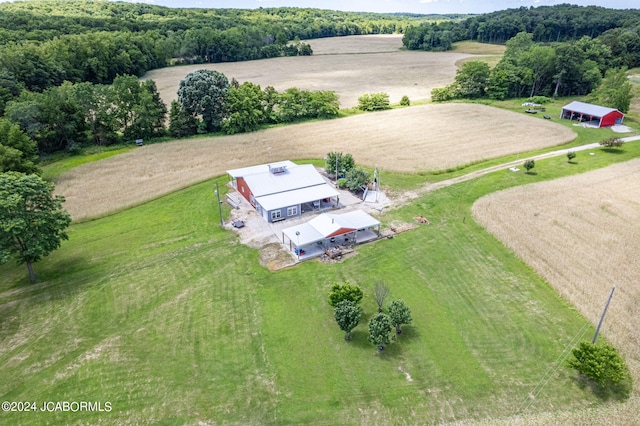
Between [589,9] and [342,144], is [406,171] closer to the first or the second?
[342,144]

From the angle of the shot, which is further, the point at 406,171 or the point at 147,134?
the point at 147,134

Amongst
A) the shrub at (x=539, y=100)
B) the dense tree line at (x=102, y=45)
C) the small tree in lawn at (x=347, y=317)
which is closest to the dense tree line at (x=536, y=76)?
the shrub at (x=539, y=100)

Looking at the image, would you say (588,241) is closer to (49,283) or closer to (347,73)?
(49,283)

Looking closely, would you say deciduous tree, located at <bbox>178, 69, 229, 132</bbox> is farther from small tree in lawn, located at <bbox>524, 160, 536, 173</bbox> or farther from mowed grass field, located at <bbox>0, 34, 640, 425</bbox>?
small tree in lawn, located at <bbox>524, 160, 536, 173</bbox>

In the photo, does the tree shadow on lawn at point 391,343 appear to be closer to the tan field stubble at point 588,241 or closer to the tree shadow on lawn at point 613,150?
the tan field stubble at point 588,241

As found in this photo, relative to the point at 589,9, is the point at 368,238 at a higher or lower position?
lower

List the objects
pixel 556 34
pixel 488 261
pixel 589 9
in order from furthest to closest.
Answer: pixel 589 9 < pixel 556 34 < pixel 488 261

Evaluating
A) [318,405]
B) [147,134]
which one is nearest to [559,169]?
[318,405]
